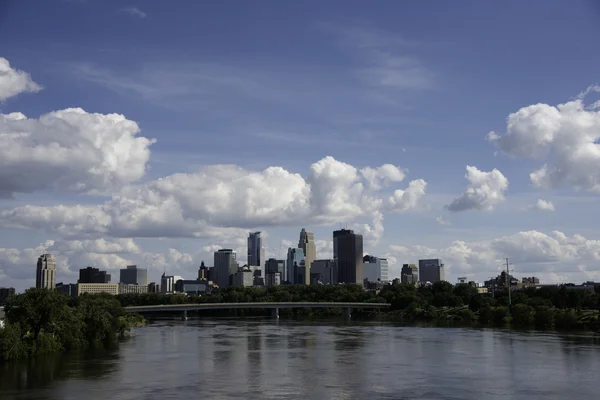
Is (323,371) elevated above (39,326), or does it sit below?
below

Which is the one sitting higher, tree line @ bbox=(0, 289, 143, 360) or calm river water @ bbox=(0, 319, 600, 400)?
tree line @ bbox=(0, 289, 143, 360)


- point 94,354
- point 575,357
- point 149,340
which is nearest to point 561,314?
point 575,357

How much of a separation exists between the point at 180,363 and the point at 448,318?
113556 millimetres

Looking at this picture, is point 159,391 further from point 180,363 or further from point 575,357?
point 575,357

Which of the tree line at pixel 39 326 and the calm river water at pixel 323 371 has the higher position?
the tree line at pixel 39 326

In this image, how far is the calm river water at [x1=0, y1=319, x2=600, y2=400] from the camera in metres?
55.8

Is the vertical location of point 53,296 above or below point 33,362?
above

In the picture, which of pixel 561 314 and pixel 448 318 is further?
pixel 448 318

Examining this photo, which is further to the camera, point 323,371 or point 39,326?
point 39,326

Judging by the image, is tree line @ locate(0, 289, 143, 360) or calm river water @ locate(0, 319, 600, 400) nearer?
calm river water @ locate(0, 319, 600, 400)

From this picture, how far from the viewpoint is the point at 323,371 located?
228 ft

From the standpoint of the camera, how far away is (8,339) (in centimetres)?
7262

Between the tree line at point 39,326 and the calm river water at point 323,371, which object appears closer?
the calm river water at point 323,371

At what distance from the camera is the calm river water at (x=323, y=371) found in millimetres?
55844
